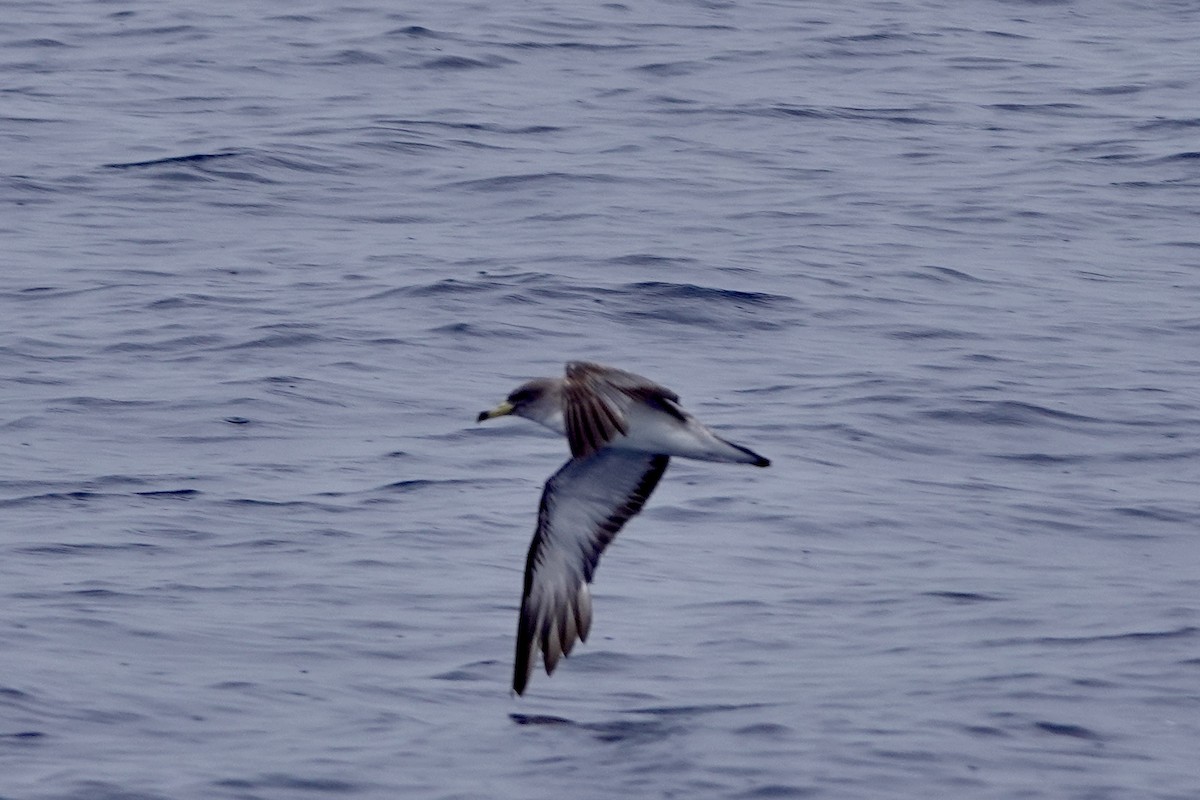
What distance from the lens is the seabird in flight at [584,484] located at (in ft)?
27.1

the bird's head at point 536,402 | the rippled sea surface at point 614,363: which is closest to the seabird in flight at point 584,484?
the bird's head at point 536,402

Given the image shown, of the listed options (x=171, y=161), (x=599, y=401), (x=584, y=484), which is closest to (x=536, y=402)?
(x=584, y=484)

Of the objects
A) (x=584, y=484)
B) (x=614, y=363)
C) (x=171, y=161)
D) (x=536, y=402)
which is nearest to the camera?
(x=536, y=402)

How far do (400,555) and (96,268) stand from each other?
17.3ft

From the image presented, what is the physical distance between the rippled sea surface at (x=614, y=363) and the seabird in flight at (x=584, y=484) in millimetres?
264

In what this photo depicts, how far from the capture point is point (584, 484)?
895 cm

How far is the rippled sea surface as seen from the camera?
27.4 feet

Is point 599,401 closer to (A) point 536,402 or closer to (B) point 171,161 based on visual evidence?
(A) point 536,402

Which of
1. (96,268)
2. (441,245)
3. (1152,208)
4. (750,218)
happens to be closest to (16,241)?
(96,268)

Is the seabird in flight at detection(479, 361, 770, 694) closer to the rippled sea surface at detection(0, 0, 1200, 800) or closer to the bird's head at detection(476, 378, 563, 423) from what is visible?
the bird's head at detection(476, 378, 563, 423)

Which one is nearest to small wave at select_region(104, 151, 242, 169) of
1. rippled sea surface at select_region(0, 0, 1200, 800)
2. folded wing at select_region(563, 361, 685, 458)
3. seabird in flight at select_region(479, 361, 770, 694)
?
rippled sea surface at select_region(0, 0, 1200, 800)

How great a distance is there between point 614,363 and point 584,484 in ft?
12.6

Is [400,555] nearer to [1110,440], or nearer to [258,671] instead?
[258,671]

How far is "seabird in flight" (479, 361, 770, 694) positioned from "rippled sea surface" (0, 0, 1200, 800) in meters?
0.26
